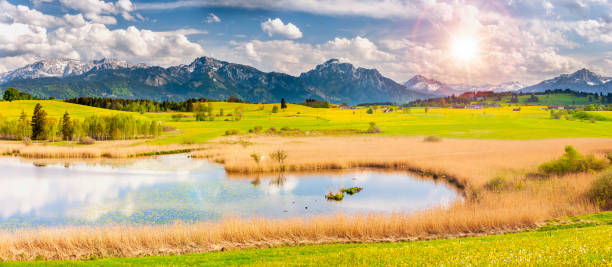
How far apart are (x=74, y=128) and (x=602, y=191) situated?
12052cm

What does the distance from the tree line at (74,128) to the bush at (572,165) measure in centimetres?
10863

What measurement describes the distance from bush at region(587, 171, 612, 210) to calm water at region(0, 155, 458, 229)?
40.0 ft

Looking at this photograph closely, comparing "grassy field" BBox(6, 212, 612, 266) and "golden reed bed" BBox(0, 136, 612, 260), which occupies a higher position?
"grassy field" BBox(6, 212, 612, 266)

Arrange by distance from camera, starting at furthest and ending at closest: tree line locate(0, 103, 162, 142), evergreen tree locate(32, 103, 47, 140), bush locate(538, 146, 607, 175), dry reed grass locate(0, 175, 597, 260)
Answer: evergreen tree locate(32, 103, 47, 140)
tree line locate(0, 103, 162, 142)
bush locate(538, 146, 607, 175)
dry reed grass locate(0, 175, 597, 260)

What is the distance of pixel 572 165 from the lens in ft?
136

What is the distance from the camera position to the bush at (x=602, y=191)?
2908cm

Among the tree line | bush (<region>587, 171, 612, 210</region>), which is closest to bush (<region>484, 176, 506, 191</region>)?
bush (<region>587, 171, 612, 210</region>)

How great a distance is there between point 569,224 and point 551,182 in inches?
629

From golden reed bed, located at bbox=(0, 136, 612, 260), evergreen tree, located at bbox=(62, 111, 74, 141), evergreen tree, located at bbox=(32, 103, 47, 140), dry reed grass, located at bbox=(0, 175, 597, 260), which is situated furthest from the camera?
evergreen tree, located at bbox=(32, 103, 47, 140)

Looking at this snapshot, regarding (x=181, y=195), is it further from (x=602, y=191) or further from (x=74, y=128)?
(x=74, y=128)

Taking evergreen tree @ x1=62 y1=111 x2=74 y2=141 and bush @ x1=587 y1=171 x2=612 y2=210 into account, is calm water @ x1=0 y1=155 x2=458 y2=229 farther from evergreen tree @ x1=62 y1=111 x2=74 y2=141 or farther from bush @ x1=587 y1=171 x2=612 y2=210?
evergreen tree @ x1=62 y1=111 x2=74 y2=141

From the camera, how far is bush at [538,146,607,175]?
41312 millimetres

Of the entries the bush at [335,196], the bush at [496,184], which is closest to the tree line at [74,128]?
the bush at [335,196]

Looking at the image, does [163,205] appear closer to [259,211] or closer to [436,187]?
[259,211]
